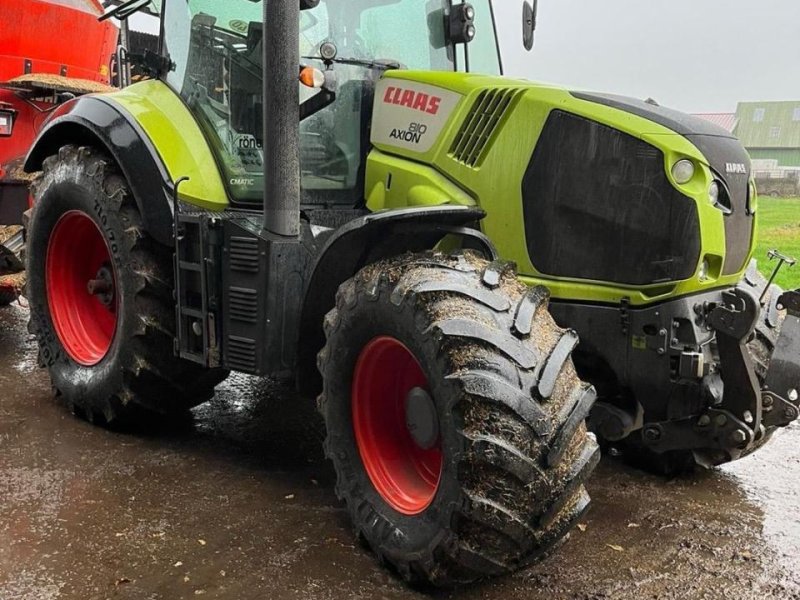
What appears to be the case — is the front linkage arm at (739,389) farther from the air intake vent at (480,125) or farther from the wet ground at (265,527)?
the air intake vent at (480,125)

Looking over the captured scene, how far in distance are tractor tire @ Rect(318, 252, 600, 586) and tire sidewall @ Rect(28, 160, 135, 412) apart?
57.3 inches

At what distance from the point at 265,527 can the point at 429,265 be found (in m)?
1.27

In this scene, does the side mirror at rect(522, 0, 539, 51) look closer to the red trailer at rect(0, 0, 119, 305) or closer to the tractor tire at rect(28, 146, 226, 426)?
the tractor tire at rect(28, 146, 226, 426)

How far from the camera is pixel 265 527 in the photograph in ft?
10.3

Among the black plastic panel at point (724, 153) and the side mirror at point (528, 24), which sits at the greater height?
the side mirror at point (528, 24)

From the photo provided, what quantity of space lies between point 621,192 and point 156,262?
7.33 feet

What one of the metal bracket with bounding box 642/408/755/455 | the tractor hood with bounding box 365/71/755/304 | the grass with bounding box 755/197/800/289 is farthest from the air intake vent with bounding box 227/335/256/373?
the grass with bounding box 755/197/800/289

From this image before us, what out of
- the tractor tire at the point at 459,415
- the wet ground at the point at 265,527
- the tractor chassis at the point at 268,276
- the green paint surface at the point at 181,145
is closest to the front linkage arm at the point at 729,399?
the wet ground at the point at 265,527

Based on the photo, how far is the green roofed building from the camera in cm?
1977

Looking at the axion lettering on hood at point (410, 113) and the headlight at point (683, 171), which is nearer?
the headlight at point (683, 171)

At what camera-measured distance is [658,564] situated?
2.91 m

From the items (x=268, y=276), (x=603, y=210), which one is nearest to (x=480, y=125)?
(x=603, y=210)

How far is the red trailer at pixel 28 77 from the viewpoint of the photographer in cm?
584

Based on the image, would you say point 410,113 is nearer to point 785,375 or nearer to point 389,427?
point 389,427
